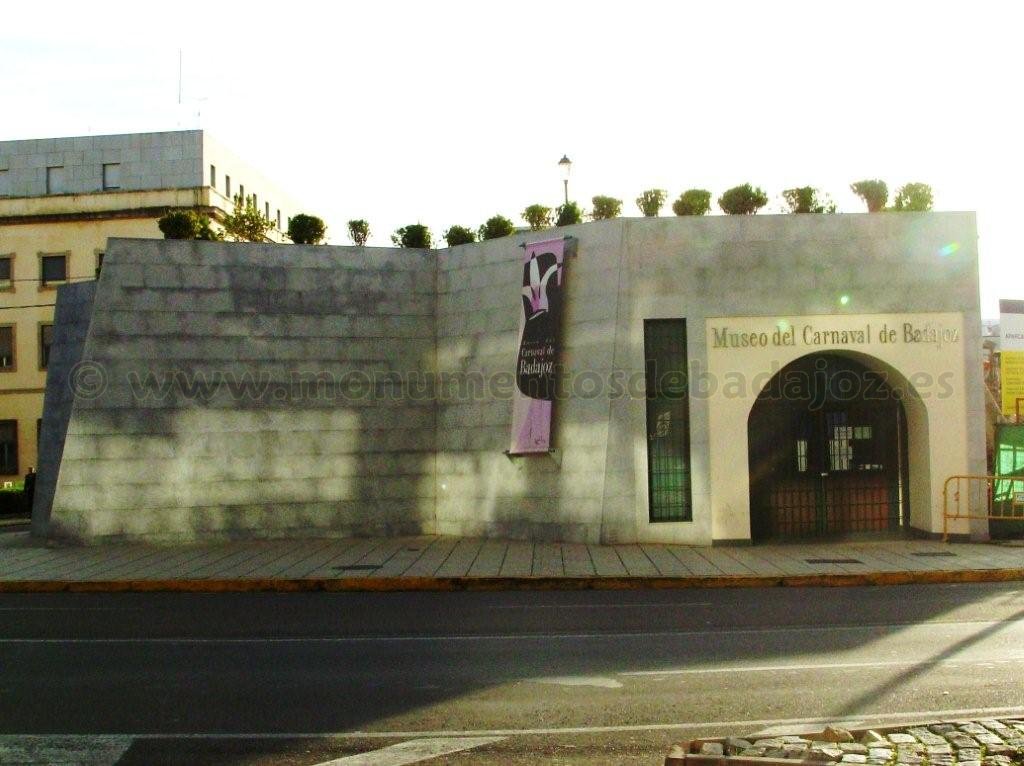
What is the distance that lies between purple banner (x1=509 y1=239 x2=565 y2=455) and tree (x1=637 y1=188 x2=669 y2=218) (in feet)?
5.74

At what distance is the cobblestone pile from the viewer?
19.6 feet

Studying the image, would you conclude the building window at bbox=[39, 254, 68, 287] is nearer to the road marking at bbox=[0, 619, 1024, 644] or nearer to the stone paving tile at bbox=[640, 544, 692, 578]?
the stone paving tile at bbox=[640, 544, 692, 578]

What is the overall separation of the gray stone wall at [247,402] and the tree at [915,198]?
8.72 meters

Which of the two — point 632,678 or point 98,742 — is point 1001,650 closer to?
point 632,678

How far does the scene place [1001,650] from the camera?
9680 mm

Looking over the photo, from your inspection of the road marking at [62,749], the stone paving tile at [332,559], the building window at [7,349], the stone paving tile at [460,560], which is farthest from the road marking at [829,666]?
the building window at [7,349]

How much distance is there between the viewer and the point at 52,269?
5188 centimetres

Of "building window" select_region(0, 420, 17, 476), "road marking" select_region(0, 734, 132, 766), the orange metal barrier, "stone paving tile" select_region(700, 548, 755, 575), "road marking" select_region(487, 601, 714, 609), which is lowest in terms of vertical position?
"road marking" select_region(487, 601, 714, 609)

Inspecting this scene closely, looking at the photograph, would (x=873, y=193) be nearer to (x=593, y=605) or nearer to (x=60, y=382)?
(x=593, y=605)

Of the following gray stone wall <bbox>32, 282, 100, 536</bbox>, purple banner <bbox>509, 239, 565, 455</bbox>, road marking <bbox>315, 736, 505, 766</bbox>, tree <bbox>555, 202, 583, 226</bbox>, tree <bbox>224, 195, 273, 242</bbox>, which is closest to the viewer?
road marking <bbox>315, 736, 505, 766</bbox>

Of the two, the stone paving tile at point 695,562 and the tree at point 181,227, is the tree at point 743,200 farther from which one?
the tree at point 181,227

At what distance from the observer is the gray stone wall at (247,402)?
Answer: 18.8 m

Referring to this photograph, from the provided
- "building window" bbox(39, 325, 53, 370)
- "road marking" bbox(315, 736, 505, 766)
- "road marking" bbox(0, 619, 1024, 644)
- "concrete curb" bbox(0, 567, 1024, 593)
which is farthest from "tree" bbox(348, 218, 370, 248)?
"building window" bbox(39, 325, 53, 370)

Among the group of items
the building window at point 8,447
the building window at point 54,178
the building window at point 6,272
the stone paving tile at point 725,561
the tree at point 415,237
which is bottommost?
the stone paving tile at point 725,561
